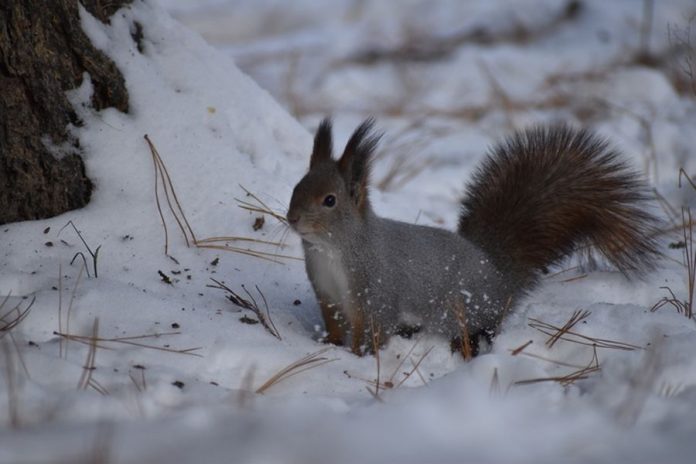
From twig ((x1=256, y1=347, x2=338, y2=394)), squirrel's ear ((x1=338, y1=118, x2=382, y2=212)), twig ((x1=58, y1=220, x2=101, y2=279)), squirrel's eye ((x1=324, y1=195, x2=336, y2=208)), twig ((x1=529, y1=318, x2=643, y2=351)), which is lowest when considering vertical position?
twig ((x1=256, y1=347, x2=338, y2=394))

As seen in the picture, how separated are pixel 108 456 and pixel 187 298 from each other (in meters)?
1.01

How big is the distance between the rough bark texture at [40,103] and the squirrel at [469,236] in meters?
0.64

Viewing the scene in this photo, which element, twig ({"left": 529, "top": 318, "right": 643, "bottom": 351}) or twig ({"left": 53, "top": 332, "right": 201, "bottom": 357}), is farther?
twig ({"left": 529, "top": 318, "right": 643, "bottom": 351})

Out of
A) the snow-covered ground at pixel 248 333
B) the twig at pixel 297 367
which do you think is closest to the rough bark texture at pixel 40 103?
the snow-covered ground at pixel 248 333

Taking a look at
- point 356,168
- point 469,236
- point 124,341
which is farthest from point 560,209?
point 124,341

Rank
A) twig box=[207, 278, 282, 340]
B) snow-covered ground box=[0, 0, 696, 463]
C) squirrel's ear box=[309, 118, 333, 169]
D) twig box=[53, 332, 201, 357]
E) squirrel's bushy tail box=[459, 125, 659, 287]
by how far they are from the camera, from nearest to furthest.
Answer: snow-covered ground box=[0, 0, 696, 463] → twig box=[53, 332, 201, 357] → twig box=[207, 278, 282, 340] → squirrel's ear box=[309, 118, 333, 169] → squirrel's bushy tail box=[459, 125, 659, 287]

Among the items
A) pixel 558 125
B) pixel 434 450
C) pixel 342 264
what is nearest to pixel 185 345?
pixel 342 264

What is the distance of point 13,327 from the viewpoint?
1580 mm

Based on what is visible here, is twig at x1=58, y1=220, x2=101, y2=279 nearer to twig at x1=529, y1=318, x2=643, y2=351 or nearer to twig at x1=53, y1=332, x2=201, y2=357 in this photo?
twig at x1=53, y1=332, x2=201, y2=357

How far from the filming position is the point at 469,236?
2227 millimetres

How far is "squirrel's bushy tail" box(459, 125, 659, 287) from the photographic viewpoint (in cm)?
213

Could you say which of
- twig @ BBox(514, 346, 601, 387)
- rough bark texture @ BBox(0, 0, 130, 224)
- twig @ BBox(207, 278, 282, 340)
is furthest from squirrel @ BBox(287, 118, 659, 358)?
rough bark texture @ BBox(0, 0, 130, 224)

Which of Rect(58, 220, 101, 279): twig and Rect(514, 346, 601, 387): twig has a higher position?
Rect(58, 220, 101, 279): twig

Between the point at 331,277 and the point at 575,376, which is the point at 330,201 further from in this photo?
the point at 575,376
